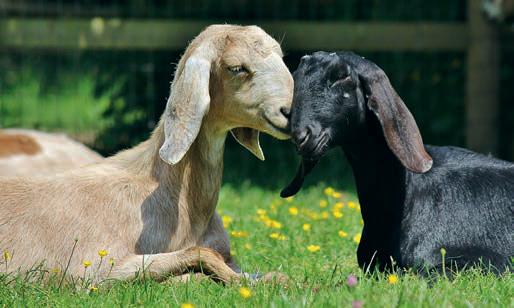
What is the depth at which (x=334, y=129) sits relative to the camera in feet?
13.7

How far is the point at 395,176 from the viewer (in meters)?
4.44

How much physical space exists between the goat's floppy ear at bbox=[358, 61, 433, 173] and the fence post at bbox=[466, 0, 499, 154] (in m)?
3.79

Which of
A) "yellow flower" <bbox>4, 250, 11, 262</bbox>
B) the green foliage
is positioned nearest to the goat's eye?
"yellow flower" <bbox>4, 250, 11, 262</bbox>

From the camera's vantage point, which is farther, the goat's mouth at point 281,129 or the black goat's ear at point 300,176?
the black goat's ear at point 300,176

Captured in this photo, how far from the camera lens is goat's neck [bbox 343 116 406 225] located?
14.4 ft

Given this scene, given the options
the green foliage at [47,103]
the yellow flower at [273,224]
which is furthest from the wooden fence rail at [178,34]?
the yellow flower at [273,224]

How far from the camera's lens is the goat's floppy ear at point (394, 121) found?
4164mm

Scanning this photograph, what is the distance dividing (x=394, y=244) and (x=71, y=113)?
18.7ft

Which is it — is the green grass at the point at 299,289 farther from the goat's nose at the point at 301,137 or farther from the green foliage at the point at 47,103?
the green foliage at the point at 47,103

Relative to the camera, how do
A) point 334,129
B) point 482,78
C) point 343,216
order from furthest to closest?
point 482,78 → point 343,216 → point 334,129

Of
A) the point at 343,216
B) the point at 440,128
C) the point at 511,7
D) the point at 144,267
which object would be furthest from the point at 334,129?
the point at 440,128

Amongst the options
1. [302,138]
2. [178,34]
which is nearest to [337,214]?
[302,138]

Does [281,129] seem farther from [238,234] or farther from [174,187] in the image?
[238,234]

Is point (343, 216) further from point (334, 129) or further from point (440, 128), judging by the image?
point (440, 128)
